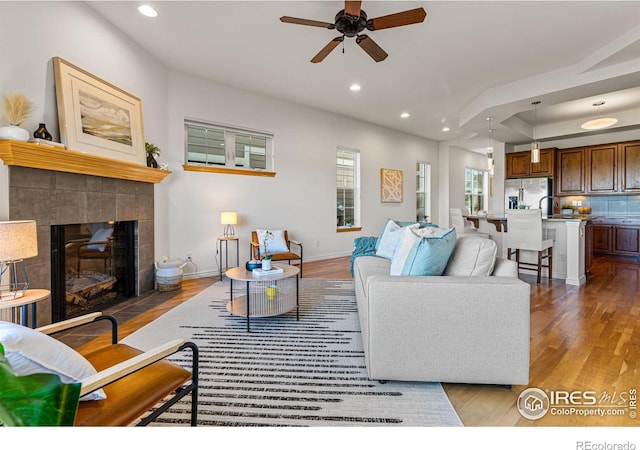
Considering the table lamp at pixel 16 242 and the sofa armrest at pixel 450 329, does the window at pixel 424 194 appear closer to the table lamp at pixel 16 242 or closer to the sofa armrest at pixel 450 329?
the sofa armrest at pixel 450 329

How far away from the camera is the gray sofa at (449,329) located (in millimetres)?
1671

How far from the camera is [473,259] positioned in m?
2.05

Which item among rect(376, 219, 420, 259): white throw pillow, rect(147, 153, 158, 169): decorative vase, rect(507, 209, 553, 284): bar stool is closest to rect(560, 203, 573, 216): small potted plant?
rect(507, 209, 553, 284): bar stool

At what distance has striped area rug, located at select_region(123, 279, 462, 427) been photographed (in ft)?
5.12

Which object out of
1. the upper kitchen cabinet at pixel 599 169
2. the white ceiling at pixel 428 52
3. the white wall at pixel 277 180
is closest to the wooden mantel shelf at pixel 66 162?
the white wall at pixel 277 180

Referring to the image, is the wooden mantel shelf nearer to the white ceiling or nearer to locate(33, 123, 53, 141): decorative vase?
locate(33, 123, 53, 141): decorative vase

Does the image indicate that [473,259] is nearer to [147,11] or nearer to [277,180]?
[147,11]

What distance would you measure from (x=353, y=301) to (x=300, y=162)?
3198 mm

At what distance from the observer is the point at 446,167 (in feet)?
28.5

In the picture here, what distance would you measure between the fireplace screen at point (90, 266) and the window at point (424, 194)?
23.0 feet

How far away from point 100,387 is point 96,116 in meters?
3.07

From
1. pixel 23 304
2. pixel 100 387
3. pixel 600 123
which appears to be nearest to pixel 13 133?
pixel 23 304
